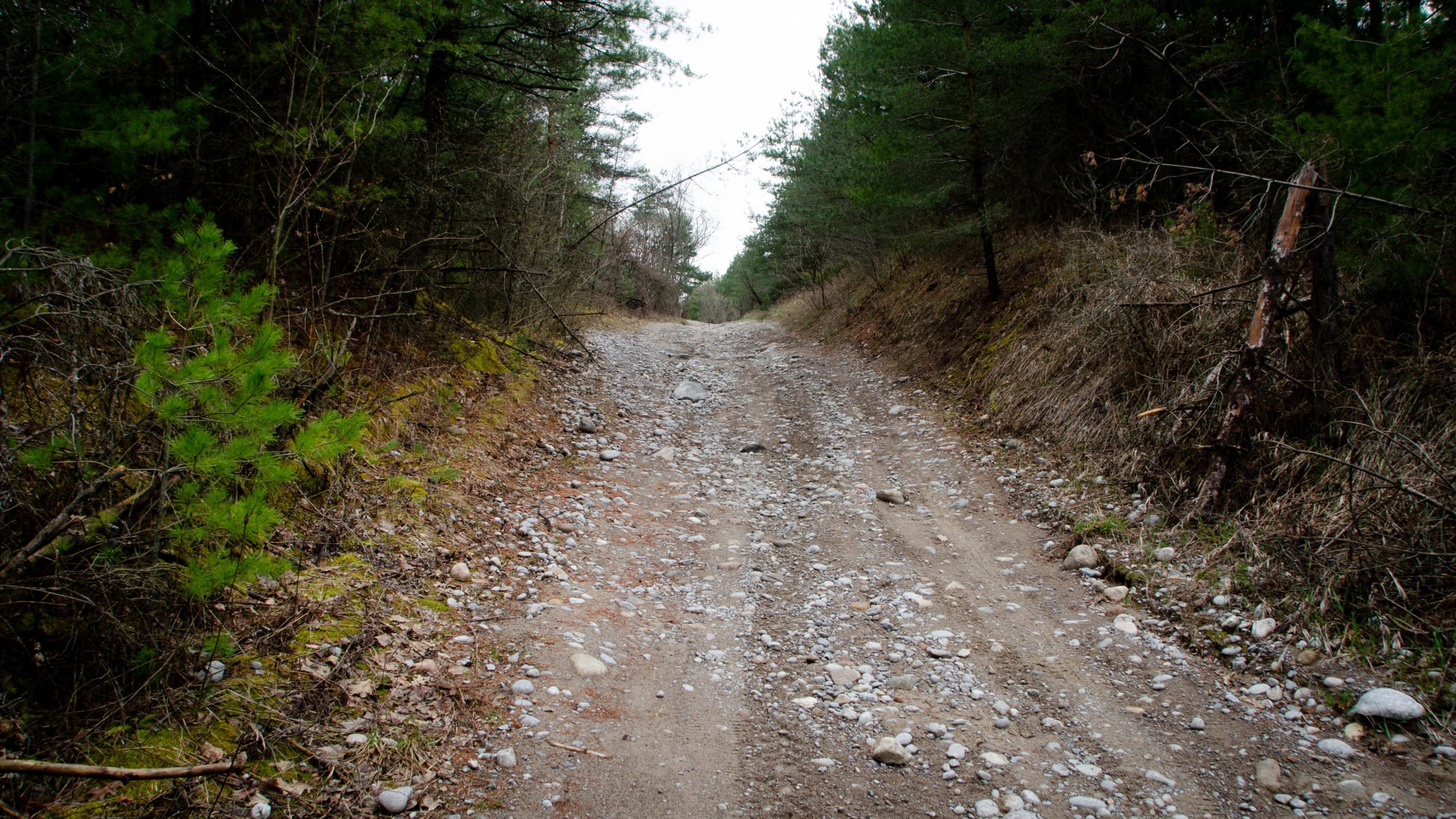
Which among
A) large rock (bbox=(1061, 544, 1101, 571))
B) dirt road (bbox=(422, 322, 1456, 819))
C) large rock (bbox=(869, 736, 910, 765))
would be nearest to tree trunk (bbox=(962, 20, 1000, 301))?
dirt road (bbox=(422, 322, 1456, 819))

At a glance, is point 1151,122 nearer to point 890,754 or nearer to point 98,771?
point 890,754

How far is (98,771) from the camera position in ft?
5.55

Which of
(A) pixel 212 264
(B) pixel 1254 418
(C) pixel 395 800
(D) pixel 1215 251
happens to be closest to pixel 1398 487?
(B) pixel 1254 418

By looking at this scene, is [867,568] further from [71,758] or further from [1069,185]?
[1069,185]

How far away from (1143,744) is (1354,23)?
28.0 ft

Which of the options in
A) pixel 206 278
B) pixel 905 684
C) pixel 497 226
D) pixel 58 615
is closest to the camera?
pixel 58 615

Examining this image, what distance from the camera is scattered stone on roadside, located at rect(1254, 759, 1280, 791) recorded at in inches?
109

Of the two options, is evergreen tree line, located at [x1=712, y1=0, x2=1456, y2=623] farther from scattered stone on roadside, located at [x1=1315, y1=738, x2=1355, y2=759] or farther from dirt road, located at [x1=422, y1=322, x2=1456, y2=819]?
scattered stone on roadside, located at [x1=1315, y1=738, x2=1355, y2=759]

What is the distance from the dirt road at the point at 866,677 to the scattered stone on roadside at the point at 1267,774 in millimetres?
27

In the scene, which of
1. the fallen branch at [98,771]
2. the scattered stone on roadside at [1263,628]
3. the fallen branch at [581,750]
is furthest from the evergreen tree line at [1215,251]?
the fallen branch at [98,771]

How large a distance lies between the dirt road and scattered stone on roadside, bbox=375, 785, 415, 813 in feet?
0.71

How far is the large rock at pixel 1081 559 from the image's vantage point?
479 centimetres

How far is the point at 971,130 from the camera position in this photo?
32.2ft

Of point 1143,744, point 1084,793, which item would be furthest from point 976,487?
point 1084,793
